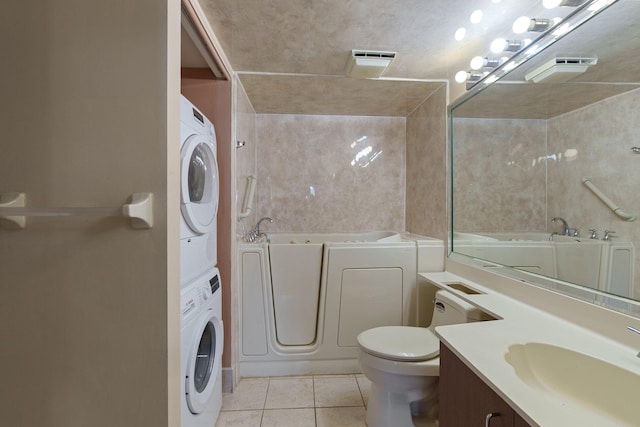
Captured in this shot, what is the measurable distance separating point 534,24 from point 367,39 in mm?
804

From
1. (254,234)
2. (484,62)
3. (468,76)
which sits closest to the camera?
(484,62)

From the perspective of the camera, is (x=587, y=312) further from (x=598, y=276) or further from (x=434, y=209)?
(x=434, y=209)

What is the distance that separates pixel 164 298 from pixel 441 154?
6.75 feet

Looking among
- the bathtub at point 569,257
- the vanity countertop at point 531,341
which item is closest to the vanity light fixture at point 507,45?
the bathtub at point 569,257

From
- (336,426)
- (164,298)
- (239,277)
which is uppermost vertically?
(164,298)

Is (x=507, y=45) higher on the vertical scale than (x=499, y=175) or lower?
higher

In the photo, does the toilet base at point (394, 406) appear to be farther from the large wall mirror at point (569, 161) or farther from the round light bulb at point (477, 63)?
the round light bulb at point (477, 63)

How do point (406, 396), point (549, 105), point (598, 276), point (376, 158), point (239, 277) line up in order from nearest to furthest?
point (598, 276) → point (549, 105) → point (406, 396) → point (239, 277) → point (376, 158)

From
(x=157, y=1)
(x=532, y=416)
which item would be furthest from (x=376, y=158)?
(x=532, y=416)

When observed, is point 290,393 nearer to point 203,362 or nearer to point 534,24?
point 203,362

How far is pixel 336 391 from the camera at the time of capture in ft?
6.18

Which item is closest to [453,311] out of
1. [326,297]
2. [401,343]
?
[401,343]

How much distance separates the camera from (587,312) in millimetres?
1027

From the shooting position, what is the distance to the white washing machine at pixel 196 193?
1193 millimetres
